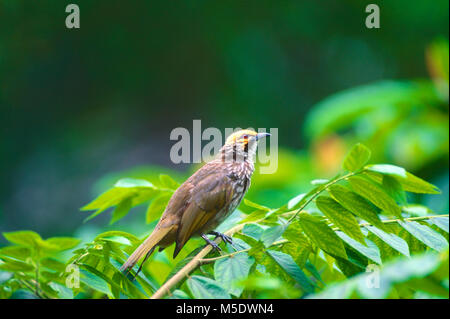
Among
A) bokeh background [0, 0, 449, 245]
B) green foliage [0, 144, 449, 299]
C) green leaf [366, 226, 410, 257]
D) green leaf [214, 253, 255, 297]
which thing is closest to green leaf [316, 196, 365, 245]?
green foliage [0, 144, 449, 299]

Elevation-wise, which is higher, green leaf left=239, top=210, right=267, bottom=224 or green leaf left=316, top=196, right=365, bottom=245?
green leaf left=316, top=196, right=365, bottom=245

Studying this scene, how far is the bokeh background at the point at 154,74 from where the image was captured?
1219cm

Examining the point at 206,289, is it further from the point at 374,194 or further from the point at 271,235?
the point at 374,194

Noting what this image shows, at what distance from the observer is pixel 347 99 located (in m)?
5.38

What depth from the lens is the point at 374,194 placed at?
6.40 feet

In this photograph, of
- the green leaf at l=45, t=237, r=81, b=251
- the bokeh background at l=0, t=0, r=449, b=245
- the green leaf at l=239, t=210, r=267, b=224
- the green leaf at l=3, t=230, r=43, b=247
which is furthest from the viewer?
the bokeh background at l=0, t=0, r=449, b=245

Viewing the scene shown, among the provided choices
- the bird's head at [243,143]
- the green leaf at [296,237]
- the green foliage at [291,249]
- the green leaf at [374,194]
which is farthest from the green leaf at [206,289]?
the bird's head at [243,143]

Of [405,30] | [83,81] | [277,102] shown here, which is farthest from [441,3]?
[83,81]

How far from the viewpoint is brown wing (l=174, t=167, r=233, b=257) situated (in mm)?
2689

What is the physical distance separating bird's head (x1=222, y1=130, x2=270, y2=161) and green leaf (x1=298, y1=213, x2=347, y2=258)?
4.95ft

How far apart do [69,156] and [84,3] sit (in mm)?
3866

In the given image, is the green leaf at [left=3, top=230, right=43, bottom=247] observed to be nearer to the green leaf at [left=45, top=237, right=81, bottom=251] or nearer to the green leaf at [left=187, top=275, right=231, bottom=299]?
the green leaf at [left=45, top=237, right=81, bottom=251]

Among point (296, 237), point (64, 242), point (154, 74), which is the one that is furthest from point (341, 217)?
point (154, 74)

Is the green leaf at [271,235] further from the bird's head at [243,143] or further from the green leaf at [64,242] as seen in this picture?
the bird's head at [243,143]
